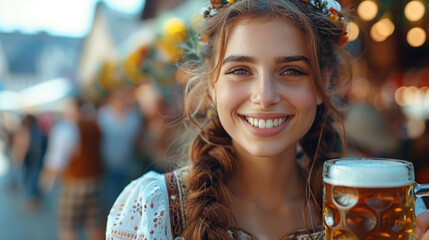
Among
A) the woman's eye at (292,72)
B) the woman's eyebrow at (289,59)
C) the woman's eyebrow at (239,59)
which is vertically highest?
the woman's eyebrow at (239,59)

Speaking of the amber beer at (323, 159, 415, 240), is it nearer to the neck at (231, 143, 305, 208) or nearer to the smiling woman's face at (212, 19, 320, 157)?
the smiling woman's face at (212, 19, 320, 157)

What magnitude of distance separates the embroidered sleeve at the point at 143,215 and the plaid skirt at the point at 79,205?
2.80 m

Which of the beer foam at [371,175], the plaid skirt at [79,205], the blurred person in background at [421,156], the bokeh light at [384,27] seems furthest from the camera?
the blurred person in background at [421,156]

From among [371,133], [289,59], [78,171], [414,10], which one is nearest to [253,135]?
[289,59]

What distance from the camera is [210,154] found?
149 cm

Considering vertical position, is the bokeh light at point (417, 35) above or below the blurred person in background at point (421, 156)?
above

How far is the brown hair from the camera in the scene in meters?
1.25

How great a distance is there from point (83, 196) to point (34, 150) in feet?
13.1

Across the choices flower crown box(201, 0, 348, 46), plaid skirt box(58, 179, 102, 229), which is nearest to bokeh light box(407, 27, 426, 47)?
flower crown box(201, 0, 348, 46)

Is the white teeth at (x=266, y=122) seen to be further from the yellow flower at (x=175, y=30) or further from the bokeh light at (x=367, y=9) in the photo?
the yellow flower at (x=175, y=30)

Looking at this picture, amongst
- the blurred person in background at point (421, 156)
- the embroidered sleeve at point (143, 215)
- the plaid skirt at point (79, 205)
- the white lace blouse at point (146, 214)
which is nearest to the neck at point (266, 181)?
the white lace blouse at point (146, 214)

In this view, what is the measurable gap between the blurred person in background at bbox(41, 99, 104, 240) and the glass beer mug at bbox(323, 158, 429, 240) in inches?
136

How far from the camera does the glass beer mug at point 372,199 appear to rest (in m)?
0.85

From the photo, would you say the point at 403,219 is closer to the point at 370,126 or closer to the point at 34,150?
the point at 370,126
